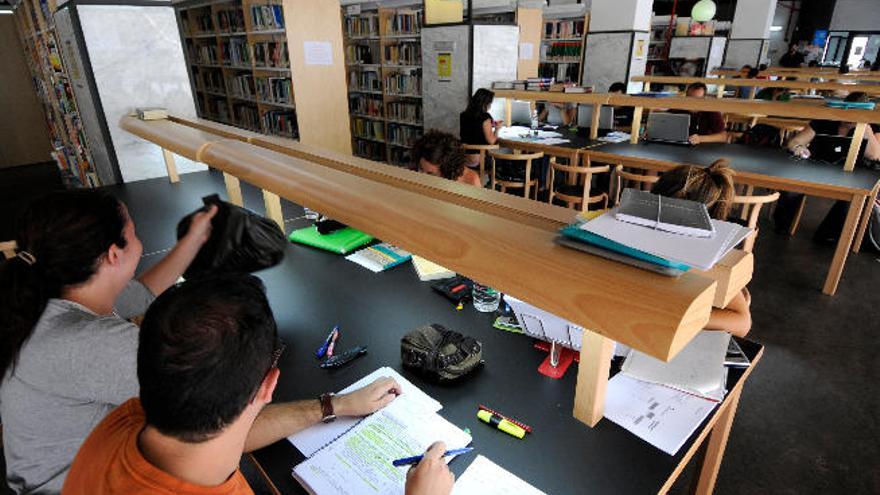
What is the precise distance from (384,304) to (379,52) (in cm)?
597

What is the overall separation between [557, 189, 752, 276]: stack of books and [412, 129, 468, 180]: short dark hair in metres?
2.28

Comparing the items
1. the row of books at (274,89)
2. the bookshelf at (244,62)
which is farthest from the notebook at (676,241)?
the row of books at (274,89)

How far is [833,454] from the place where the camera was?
6.71ft

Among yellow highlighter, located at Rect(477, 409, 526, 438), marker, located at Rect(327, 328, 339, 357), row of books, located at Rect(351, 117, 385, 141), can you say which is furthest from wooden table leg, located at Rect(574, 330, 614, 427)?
row of books, located at Rect(351, 117, 385, 141)

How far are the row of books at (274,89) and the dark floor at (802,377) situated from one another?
110 inches

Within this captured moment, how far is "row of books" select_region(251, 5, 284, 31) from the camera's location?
16.5 feet

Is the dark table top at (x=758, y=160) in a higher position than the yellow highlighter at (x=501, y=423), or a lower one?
lower

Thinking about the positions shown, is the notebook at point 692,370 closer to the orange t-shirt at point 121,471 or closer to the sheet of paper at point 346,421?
the sheet of paper at point 346,421

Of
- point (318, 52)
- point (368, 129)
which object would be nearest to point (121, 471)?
point (318, 52)

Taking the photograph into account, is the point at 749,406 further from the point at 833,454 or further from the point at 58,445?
the point at 58,445

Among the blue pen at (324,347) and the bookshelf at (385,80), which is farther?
the bookshelf at (385,80)

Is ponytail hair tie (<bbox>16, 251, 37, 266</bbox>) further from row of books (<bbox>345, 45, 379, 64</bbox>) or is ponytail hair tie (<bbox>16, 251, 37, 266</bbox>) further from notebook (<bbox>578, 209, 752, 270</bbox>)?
row of books (<bbox>345, 45, 379, 64</bbox>)

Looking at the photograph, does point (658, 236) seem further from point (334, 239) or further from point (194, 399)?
point (334, 239)

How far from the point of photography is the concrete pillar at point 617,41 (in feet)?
22.5
